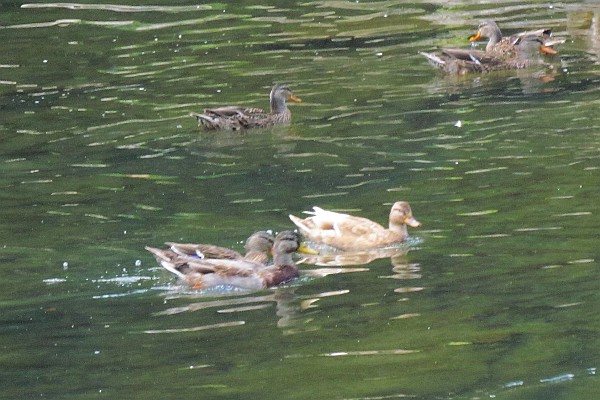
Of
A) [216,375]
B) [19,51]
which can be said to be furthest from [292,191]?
[19,51]

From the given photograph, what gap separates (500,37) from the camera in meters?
23.8

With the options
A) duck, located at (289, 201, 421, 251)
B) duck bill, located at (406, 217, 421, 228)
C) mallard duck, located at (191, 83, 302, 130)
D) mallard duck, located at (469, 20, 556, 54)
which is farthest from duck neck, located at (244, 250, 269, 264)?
mallard duck, located at (469, 20, 556, 54)

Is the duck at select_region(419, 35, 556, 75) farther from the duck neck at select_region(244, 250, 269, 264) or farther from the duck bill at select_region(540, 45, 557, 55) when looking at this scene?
the duck neck at select_region(244, 250, 269, 264)

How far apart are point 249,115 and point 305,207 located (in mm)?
4623

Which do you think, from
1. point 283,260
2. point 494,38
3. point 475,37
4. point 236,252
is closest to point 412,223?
point 283,260

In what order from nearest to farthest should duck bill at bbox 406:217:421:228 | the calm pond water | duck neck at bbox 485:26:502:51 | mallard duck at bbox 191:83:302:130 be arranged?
the calm pond water < duck bill at bbox 406:217:421:228 < mallard duck at bbox 191:83:302:130 < duck neck at bbox 485:26:502:51

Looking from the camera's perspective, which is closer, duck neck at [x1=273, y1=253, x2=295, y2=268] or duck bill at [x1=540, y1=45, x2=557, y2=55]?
duck neck at [x1=273, y1=253, x2=295, y2=268]

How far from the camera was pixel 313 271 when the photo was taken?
1304 centimetres

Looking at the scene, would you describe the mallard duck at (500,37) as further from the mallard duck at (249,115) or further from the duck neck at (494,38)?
the mallard duck at (249,115)

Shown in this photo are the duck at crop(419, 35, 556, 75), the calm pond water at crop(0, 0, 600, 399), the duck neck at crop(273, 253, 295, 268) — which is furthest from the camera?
the duck at crop(419, 35, 556, 75)

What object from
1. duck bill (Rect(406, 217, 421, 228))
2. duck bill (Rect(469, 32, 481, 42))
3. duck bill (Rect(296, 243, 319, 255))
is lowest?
duck bill (Rect(296, 243, 319, 255))

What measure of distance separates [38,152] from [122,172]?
5.27ft

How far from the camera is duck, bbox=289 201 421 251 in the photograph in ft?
44.0

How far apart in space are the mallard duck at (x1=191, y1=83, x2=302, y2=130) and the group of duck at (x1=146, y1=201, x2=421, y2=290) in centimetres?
490
